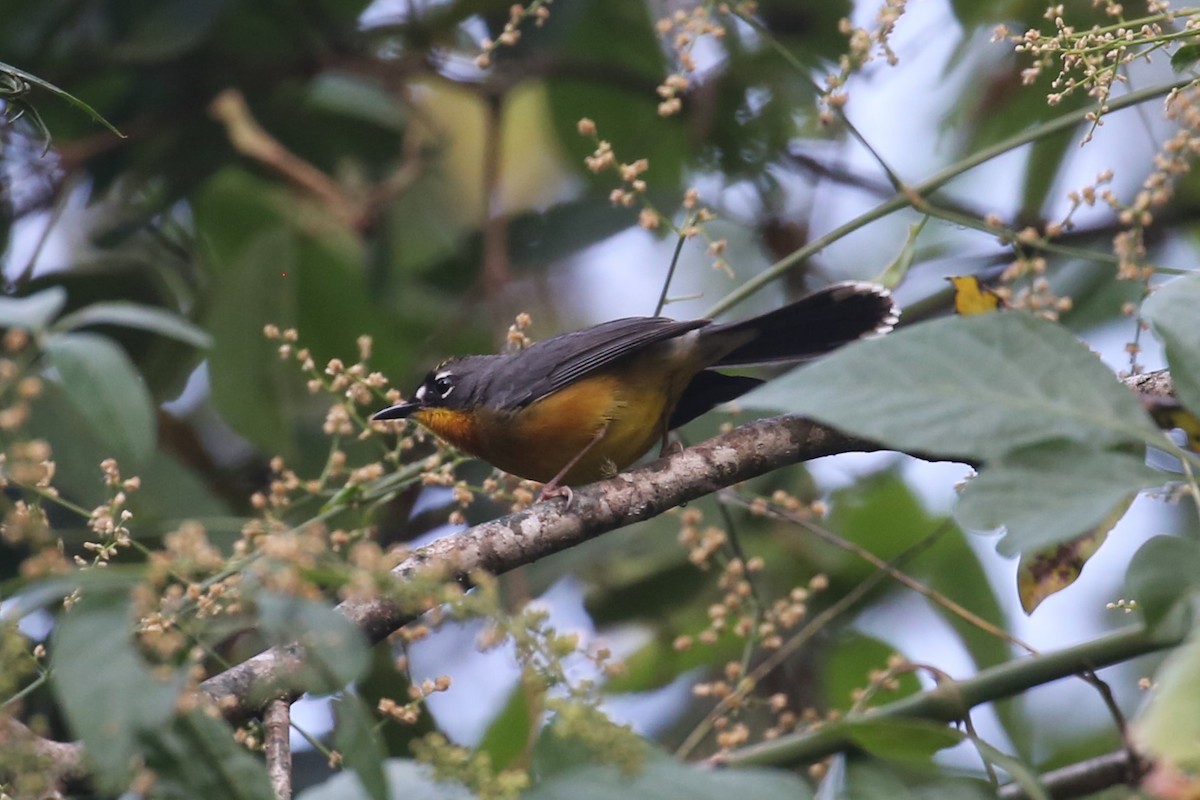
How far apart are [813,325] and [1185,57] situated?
6.53ft

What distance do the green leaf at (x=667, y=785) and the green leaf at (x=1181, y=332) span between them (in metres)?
0.63

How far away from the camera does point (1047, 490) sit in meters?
1.35

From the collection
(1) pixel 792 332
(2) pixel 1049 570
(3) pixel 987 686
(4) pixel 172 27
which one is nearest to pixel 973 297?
(2) pixel 1049 570

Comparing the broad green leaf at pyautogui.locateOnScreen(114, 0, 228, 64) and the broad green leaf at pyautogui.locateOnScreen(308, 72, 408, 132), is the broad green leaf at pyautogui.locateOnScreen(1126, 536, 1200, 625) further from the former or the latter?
the broad green leaf at pyautogui.locateOnScreen(308, 72, 408, 132)

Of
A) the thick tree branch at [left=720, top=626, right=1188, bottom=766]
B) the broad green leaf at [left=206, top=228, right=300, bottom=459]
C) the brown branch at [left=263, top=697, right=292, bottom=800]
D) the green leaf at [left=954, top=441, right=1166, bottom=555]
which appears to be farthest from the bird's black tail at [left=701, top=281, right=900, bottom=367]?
the green leaf at [left=954, top=441, right=1166, bottom=555]

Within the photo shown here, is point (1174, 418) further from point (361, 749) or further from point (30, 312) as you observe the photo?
point (30, 312)

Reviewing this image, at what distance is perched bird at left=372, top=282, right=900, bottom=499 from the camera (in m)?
4.05

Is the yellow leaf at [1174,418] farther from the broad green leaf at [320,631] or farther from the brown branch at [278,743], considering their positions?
the brown branch at [278,743]

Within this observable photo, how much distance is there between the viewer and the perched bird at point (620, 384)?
13.3ft

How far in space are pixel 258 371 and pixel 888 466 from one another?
7.57 feet

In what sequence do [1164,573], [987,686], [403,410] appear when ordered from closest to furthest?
[1164,573] < [987,686] < [403,410]

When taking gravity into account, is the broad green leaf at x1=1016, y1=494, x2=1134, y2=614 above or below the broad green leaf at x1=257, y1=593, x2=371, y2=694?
below

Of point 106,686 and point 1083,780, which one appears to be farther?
point 1083,780

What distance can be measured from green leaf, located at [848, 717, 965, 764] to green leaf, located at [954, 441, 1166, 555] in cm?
27
